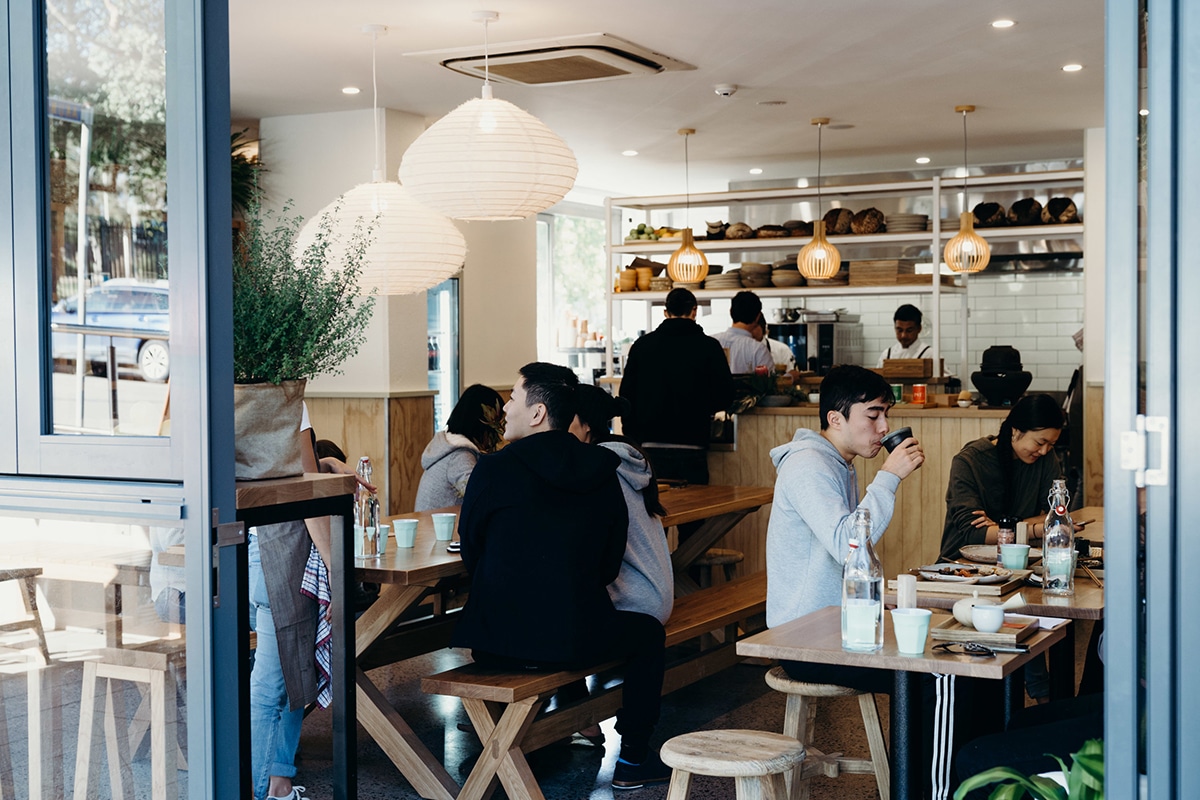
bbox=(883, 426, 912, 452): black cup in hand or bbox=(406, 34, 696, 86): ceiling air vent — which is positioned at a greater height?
bbox=(406, 34, 696, 86): ceiling air vent

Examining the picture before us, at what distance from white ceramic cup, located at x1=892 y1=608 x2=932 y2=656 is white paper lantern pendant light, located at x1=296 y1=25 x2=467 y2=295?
343 centimetres

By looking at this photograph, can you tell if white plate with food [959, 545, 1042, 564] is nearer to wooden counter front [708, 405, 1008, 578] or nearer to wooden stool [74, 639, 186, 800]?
wooden stool [74, 639, 186, 800]

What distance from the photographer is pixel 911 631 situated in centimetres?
265

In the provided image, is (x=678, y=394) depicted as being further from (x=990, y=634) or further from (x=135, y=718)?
(x=135, y=718)

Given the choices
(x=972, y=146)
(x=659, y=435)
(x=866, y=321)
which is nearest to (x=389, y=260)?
(x=659, y=435)

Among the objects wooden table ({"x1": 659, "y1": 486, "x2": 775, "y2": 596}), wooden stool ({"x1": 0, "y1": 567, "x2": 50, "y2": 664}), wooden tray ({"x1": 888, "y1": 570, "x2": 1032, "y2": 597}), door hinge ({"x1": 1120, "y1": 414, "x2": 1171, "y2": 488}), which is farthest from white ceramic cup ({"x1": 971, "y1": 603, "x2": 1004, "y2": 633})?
wooden table ({"x1": 659, "y1": 486, "x2": 775, "y2": 596})

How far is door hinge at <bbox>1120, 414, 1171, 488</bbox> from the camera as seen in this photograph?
173cm

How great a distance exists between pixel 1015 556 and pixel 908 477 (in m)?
3.37

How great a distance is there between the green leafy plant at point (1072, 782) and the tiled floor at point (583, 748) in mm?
1935

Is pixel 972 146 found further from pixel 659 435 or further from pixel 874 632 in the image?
pixel 874 632

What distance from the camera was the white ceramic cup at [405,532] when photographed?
13.9ft

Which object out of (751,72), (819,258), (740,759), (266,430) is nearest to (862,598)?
(740,759)

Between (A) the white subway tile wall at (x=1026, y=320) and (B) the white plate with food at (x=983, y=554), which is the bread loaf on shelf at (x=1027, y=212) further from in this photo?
(B) the white plate with food at (x=983, y=554)

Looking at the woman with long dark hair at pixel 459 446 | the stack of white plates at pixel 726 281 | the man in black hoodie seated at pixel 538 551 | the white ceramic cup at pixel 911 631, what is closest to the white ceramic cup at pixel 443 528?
the woman with long dark hair at pixel 459 446
